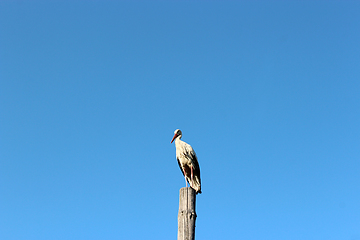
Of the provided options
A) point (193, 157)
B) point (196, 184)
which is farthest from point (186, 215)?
point (193, 157)

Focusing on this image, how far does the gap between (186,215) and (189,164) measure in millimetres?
2441

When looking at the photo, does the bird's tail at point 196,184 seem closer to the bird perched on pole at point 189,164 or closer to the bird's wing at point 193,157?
the bird perched on pole at point 189,164

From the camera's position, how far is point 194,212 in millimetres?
5273

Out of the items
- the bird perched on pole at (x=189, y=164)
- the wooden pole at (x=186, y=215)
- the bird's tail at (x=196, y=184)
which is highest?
the bird perched on pole at (x=189, y=164)

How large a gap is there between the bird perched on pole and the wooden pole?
1841 mm

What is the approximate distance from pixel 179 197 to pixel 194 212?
389 mm

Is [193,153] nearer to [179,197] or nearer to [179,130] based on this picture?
[179,130]

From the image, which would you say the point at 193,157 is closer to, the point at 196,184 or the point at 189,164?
the point at 189,164

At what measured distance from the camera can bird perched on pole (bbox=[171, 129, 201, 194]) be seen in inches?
291

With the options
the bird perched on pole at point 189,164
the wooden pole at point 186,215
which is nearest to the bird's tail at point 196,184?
the bird perched on pole at point 189,164

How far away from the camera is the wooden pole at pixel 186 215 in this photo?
4992mm

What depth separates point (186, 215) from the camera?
5.15m

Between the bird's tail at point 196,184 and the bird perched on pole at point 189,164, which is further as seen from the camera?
the bird perched on pole at point 189,164

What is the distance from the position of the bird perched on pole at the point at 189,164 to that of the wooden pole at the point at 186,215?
1841 mm
